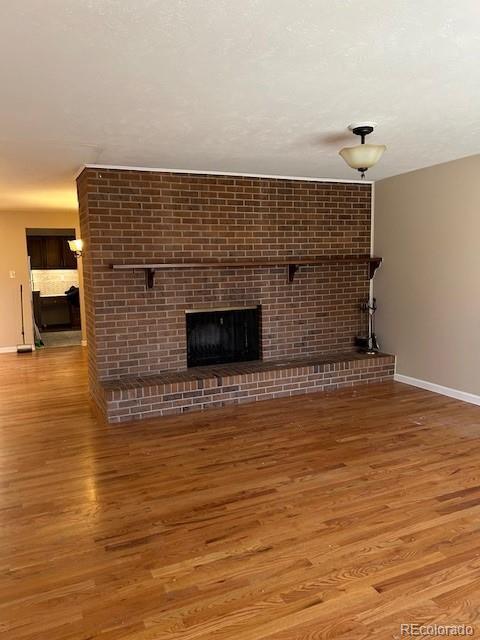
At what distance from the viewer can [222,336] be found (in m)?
5.02

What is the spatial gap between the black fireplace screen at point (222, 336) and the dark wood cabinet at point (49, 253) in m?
5.99

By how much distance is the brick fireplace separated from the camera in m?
4.28

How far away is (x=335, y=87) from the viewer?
8.03ft

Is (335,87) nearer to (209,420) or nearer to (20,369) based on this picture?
(209,420)

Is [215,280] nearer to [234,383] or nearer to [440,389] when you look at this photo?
[234,383]

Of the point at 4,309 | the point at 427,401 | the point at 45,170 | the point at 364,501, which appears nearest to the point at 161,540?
the point at 364,501

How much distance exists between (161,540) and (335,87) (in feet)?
8.18

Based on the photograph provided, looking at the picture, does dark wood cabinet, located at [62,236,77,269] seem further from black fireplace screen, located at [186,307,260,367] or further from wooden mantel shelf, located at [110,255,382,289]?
wooden mantel shelf, located at [110,255,382,289]

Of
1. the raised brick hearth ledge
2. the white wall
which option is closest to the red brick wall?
the raised brick hearth ledge

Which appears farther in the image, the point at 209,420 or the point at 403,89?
the point at 209,420

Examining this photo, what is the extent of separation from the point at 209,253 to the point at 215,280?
0.28 meters

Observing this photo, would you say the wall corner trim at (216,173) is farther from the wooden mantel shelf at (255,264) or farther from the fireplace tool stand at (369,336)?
the fireplace tool stand at (369,336)

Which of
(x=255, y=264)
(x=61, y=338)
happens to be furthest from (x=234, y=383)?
(x=61, y=338)

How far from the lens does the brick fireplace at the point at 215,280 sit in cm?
428
